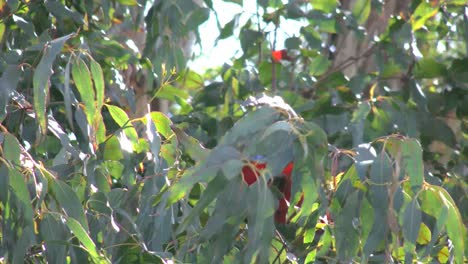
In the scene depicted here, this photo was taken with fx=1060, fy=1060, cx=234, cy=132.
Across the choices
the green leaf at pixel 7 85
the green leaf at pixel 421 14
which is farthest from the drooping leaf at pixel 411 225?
the green leaf at pixel 421 14

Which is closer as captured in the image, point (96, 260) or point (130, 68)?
point (96, 260)

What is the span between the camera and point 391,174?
1443 mm

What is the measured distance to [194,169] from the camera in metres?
1.33

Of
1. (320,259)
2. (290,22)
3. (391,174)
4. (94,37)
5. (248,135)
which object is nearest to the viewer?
(248,135)

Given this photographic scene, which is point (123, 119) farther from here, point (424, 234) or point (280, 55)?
point (280, 55)

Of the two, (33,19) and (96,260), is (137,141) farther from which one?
(33,19)

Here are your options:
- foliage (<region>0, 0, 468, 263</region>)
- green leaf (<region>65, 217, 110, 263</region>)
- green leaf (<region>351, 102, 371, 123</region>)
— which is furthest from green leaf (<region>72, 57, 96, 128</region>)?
green leaf (<region>351, 102, 371, 123</region>)

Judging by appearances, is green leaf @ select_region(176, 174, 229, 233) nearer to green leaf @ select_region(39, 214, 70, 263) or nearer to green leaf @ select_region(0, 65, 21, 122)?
green leaf @ select_region(39, 214, 70, 263)

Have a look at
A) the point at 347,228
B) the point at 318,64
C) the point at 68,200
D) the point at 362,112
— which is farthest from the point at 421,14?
the point at 68,200

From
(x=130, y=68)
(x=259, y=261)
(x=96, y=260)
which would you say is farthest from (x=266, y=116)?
(x=130, y=68)

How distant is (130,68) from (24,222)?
157 centimetres

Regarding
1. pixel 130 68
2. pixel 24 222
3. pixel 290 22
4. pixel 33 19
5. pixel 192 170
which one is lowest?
pixel 130 68

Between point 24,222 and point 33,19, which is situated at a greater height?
point 24,222

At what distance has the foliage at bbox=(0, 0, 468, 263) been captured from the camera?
136 centimetres
